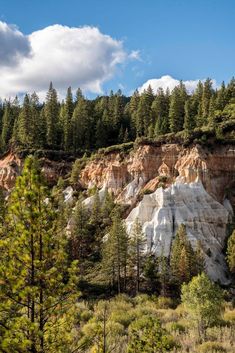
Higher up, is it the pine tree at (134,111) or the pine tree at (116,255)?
the pine tree at (134,111)

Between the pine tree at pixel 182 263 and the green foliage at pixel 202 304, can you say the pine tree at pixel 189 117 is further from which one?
the green foliage at pixel 202 304

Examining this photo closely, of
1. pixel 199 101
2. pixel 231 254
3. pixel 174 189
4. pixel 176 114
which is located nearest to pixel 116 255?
pixel 231 254

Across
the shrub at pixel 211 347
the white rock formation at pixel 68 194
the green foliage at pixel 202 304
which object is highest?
the white rock formation at pixel 68 194

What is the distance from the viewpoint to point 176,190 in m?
58.9

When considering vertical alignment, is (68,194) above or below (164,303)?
above

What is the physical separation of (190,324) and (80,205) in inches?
1139

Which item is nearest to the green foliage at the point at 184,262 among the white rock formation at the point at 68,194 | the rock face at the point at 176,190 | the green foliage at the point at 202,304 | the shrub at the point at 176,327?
the rock face at the point at 176,190

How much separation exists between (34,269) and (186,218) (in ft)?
155

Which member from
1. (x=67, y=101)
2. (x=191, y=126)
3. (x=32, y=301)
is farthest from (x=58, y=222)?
(x=67, y=101)

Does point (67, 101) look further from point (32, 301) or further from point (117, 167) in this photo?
point (32, 301)

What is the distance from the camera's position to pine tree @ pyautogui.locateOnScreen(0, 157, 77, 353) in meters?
9.65

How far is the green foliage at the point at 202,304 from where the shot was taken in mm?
30734

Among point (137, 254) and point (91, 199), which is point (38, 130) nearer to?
point (91, 199)

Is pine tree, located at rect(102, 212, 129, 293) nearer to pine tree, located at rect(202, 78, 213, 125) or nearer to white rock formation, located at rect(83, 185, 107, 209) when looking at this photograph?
white rock formation, located at rect(83, 185, 107, 209)
